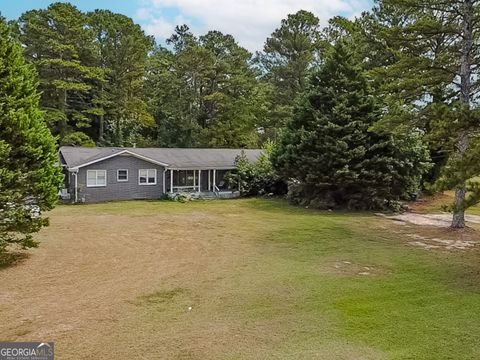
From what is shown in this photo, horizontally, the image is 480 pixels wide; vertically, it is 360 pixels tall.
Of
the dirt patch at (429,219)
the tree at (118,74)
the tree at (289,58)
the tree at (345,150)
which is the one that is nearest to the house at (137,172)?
the tree at (345,150)

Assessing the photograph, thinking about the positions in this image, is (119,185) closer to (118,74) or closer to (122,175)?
(122,175)

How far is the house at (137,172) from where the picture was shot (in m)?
23.0

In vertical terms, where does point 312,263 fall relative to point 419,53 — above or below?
below

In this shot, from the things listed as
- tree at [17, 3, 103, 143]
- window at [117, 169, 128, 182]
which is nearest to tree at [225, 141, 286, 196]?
window at [117, 169, 128, 182]

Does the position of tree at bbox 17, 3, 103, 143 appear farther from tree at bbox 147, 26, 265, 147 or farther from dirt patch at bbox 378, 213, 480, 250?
dirt patch at bbox 378, 213, 480, 250

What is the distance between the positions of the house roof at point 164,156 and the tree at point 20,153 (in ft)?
41.6

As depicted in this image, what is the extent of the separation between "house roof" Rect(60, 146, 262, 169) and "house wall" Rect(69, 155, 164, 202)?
0.35 m

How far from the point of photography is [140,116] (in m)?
38.7

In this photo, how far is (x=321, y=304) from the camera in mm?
7348

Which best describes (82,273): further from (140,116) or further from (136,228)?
(140,116)

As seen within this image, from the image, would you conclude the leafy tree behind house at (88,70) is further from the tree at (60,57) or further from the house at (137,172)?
the house at (137,172)

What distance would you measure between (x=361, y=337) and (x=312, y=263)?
→ 14.7 feet

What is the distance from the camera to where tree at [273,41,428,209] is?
20703 millimetres

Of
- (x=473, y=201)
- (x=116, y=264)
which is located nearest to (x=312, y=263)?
(x=473, y=201)
